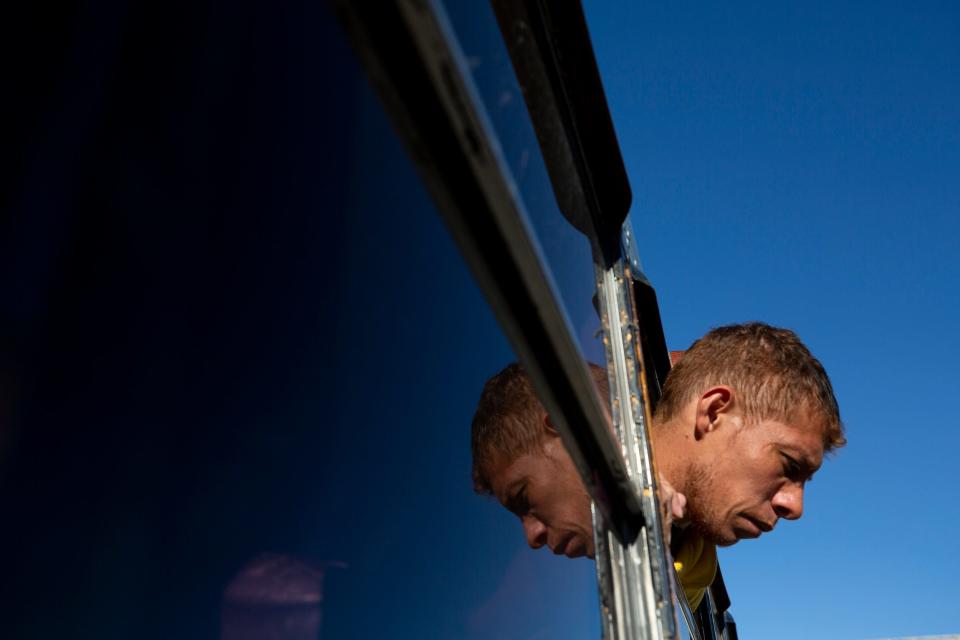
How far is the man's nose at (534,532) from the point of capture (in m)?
1.01

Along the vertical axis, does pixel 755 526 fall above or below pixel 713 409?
below

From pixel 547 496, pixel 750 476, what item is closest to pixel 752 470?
pixel 750 476

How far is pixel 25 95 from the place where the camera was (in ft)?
1.13

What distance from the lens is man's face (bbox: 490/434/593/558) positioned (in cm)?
90

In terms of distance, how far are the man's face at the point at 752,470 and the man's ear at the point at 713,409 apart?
0.06ft

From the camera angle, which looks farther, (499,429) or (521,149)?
(499,429)

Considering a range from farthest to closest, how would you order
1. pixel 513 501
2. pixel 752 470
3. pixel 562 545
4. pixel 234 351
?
1. pixel 752 470
2. pixel 562 545
3. pixel 513 501
4. pixel 234 351

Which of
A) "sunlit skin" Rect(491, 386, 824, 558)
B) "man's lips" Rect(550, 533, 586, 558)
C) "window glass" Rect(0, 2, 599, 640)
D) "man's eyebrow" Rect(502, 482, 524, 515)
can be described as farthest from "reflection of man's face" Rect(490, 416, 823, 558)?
"window glass" Rect(0, 2, 599, 640)

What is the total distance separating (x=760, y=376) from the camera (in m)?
1.63

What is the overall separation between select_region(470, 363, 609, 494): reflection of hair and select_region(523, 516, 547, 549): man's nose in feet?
0.46

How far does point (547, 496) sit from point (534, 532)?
0.09 meters

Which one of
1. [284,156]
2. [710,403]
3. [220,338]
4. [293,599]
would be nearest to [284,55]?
[284,156]

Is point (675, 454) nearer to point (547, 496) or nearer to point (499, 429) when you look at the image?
point (547, 496)

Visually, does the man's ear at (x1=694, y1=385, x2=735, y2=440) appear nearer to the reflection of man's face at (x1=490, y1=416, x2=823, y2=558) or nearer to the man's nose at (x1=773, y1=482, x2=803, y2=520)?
the reflection of man's face at (x1=490, y1=416, x2=823, y2=558)
